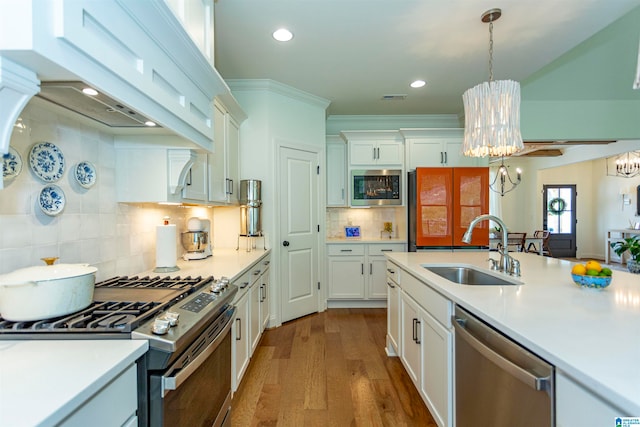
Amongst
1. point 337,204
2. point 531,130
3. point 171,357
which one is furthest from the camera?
point 337,204

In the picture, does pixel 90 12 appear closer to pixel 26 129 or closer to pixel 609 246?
pixel 26 129

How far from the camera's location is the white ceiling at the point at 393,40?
7.34 ft

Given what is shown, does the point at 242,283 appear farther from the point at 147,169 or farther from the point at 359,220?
the point at 359,220

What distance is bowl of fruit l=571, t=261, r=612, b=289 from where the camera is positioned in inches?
58.3

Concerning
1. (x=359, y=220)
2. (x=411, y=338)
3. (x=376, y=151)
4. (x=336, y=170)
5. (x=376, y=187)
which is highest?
(x=376, y=151)

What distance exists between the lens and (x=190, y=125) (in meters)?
1.56

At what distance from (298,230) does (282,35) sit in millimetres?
2017

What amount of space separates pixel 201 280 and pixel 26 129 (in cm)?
96

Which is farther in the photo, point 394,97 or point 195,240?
point 394,97

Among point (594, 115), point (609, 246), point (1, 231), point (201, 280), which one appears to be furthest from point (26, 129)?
point (609, 246)

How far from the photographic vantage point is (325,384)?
2.37m

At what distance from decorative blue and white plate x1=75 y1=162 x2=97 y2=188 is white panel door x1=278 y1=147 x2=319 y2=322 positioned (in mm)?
2080

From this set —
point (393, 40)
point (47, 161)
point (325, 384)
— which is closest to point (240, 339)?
point (325, 384)

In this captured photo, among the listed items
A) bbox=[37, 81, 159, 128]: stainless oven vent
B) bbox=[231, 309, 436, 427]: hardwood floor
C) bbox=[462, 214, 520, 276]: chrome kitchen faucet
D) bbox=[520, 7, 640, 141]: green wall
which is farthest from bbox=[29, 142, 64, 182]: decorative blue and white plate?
bbox=[520, 7, 640, 141]: green wall
